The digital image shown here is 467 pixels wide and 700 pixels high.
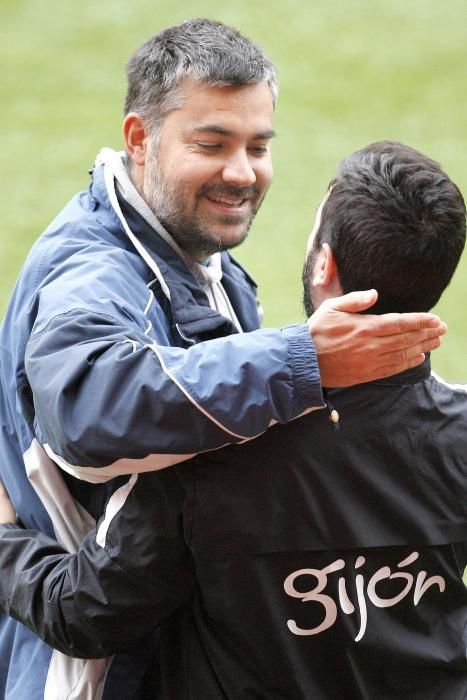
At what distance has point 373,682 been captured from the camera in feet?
9.07

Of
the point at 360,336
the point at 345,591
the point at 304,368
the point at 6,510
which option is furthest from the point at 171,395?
the point at 6,510

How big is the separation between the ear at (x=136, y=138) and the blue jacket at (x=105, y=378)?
6.5 inches

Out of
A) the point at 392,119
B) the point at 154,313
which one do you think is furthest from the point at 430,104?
the point at 154,313

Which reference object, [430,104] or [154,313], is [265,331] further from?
[430,104]

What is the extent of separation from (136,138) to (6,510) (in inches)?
Answer: 38.6

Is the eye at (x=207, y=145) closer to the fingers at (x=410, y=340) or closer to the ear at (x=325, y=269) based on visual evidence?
the ear at (x=325, y=269)

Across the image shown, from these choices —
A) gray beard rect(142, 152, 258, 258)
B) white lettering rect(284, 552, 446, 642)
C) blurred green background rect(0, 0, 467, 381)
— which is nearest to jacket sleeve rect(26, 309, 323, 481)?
white lettering rect(284, 552, 446, 642)

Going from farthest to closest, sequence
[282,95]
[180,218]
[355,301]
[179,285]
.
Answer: [282,95] < [180,218] < [179,285] < [355,301]

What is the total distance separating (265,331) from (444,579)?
0.68 metres

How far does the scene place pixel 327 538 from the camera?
262 cm

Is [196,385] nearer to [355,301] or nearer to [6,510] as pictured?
[355,301]

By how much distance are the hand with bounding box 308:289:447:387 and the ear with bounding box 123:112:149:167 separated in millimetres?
1026

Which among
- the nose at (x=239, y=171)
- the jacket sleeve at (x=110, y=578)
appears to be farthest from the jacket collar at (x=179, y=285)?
the jacket sleeve at (x=110, y=578)

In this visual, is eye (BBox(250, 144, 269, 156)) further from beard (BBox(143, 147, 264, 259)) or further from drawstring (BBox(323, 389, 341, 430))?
drawstring (BBox(323, 389, 341, 430))
